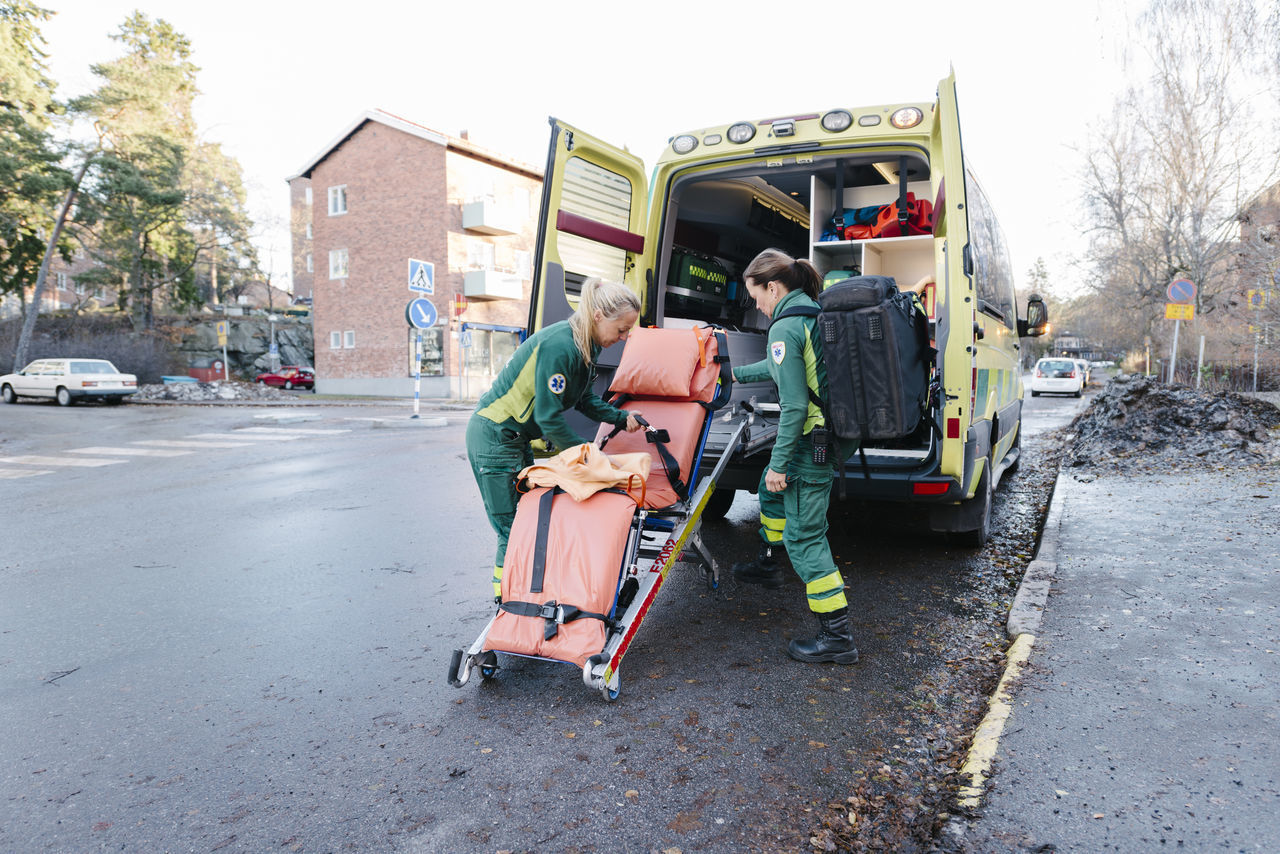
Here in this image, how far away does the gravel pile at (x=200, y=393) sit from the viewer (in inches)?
1061

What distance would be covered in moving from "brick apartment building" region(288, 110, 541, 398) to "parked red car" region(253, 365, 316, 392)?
3.96m

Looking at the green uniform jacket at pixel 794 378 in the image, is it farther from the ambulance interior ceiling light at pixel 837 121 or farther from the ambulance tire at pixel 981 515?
the ambulance tire at pixel 981 515

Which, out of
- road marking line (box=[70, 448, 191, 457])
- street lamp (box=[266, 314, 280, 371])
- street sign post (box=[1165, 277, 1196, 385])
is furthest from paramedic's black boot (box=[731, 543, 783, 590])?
street lamp (box=[266, 314, 280, 371])

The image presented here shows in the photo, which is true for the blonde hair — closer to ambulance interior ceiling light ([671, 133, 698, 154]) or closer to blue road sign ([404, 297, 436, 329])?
ambulance interior ceiling light ([671, 133, 698, 154])

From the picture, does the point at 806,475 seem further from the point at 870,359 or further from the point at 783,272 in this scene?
the point at 783,272

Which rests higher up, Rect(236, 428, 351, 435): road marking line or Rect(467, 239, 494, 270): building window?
Rect(467, 239, 494, 270): building window

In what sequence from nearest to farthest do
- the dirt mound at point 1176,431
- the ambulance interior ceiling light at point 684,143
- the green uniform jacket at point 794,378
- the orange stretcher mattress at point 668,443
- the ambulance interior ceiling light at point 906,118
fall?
the green uniform jacket at point 794,378
the orange stretcher mattress at point 668,443
the ambulance interior ceiling light at point 906,118
the ambulance interior ceiling light at point 684,143
the dirt mound at point 1176,431

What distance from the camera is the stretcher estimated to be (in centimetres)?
300

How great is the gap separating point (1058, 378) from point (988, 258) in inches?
995

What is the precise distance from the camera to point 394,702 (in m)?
3.09

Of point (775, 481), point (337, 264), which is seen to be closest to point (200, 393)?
point (337, 264)

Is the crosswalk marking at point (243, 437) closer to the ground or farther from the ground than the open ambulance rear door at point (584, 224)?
closer to the ground

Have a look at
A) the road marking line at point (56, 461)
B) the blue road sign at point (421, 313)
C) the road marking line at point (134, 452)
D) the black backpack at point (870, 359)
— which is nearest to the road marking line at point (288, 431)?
the blue road sign at point (421, 313)

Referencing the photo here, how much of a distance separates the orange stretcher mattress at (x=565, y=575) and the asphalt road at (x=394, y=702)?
277 millimetres
